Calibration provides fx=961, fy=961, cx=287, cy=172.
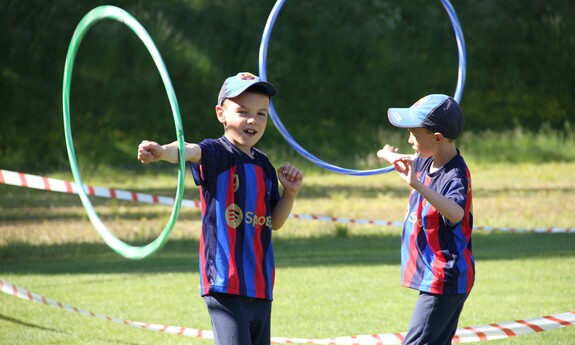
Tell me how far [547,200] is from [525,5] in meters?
14.7

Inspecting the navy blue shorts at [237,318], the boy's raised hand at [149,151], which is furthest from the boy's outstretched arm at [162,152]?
the navy blue shorts at [237,318]

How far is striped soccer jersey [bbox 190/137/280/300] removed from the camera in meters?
4.40

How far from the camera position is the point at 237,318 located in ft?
14.4

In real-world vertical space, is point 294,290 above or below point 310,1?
below

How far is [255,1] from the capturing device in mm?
27906

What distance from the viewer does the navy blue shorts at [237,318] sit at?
4348 millimetres

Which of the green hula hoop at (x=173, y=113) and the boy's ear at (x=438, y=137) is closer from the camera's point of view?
the green hula hoop at (x=173, y=113)

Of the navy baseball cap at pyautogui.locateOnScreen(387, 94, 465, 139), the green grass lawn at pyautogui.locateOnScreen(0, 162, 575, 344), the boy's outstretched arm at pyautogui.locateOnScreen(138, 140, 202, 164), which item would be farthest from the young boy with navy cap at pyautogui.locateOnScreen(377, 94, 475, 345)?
the green grass lawn at pyautogui.locateOnScreen(0, 162, 575, 344)

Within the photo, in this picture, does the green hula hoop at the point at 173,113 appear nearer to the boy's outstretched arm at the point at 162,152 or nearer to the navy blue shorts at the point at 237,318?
the boy's outstretched arm at the point at 162,152

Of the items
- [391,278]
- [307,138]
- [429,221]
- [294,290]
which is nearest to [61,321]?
[294,290]

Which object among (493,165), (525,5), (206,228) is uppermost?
(525,5)

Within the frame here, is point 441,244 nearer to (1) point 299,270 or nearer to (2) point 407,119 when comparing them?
(2) point 407,119

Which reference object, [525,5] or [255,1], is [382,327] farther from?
[525,5]

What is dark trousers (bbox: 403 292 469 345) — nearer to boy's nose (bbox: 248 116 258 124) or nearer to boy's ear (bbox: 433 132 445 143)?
boy's ear (bbox: 433 132 445 143)
